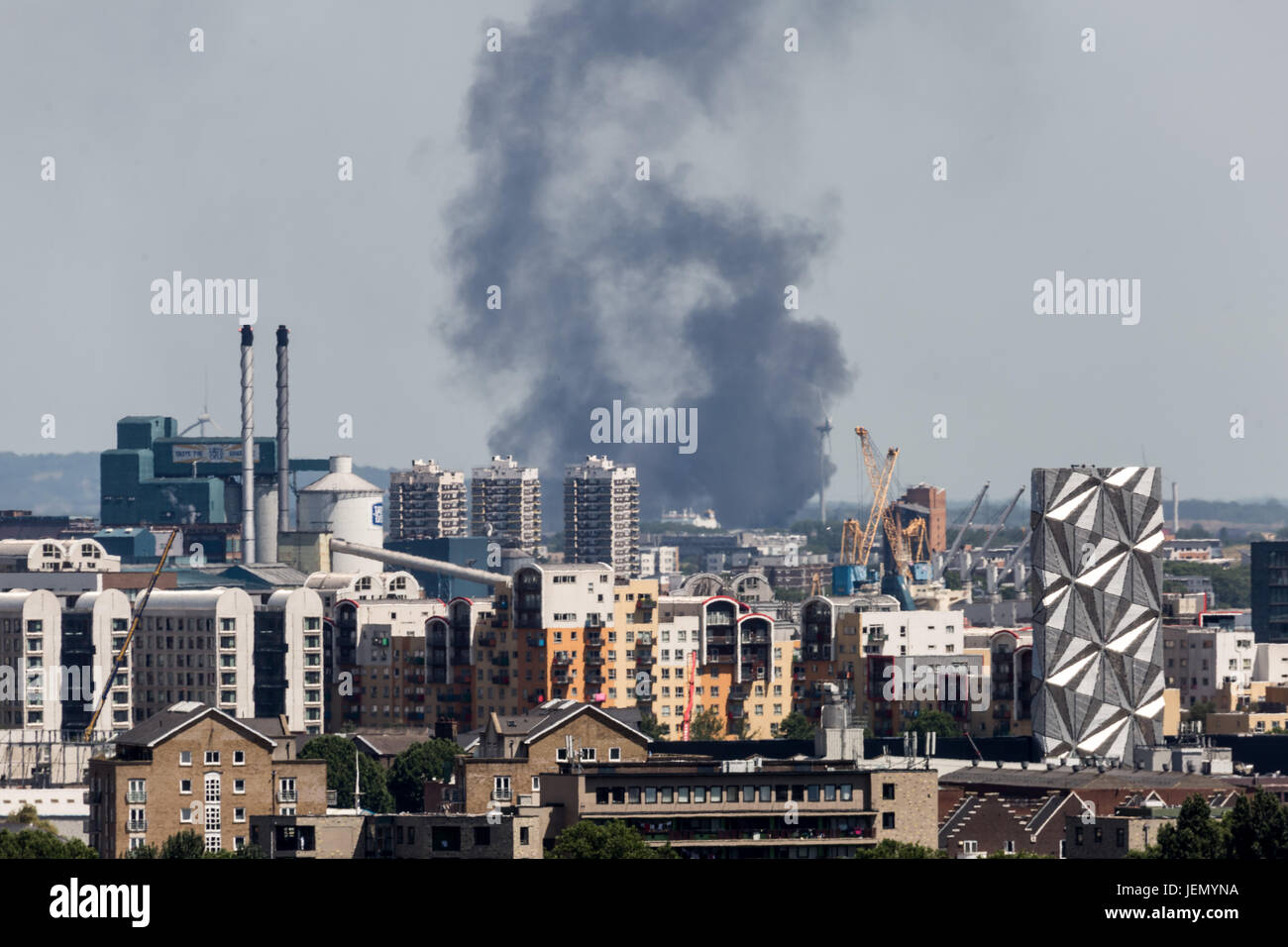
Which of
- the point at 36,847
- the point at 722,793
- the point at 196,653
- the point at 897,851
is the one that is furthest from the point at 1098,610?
the point at 36,847

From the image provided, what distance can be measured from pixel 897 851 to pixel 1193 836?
7824 mm

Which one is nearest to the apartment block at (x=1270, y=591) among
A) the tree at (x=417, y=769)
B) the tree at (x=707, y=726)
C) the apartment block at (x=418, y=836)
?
the tree at (x=707, y=726)

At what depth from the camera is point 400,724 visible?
149500mm

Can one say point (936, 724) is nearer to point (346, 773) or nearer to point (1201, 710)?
point (1201, 710)

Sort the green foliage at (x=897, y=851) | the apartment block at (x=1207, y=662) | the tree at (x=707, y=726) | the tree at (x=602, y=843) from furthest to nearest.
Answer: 1. the apartment block at (x=1207, y=662)
2. the tree at (x=707, y=726)
3. the green foliage at (x=897, y=851)
4. the tree at (x=602, y=843)

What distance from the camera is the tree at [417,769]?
360 ft

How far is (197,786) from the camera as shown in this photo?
8644 centimetres

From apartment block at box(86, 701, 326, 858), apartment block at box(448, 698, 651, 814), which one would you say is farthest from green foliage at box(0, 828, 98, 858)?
apartment block at box(448, 698, 651, 814)

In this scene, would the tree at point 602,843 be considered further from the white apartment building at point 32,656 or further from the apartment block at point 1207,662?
the apartment block at point 1207,662

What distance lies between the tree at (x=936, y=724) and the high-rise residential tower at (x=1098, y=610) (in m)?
17.9

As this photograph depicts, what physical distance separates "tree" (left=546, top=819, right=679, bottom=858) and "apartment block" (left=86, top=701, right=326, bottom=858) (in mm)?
16540

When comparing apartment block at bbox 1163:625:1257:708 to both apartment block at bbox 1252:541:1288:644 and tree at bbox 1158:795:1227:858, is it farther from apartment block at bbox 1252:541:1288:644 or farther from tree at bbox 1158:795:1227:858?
tree at bbox 1158:795:1227:858
